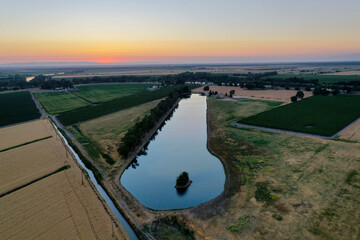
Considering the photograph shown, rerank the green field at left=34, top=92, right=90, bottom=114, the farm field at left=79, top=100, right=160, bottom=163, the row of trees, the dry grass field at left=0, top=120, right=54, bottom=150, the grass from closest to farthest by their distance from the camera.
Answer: the grass, the row of trees, the farm field at left=79, top=100, right=160, bottom=163, the dry grass field at left=0, top=120, right=54, bottom=150, the green field at left=34, top=92, right=90, bottom=114

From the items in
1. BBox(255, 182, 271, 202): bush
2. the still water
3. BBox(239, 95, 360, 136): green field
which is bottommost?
the still water

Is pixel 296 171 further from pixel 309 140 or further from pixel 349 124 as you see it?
pixel 349 124

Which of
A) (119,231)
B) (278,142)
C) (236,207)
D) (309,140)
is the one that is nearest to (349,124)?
(309,140)

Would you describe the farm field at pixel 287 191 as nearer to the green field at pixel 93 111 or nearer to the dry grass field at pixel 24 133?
the dry grass field at pixel 24 133

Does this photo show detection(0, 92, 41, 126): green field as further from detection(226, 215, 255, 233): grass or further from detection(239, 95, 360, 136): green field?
Answer: detection(226, 215, 255, 233): grass


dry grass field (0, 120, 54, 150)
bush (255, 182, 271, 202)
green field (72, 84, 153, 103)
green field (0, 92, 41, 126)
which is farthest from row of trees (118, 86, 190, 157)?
green field (72, 84, 153, 103)

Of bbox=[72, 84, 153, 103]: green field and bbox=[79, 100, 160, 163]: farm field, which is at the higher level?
bbox=[72, 84, 153, 103]: green field
